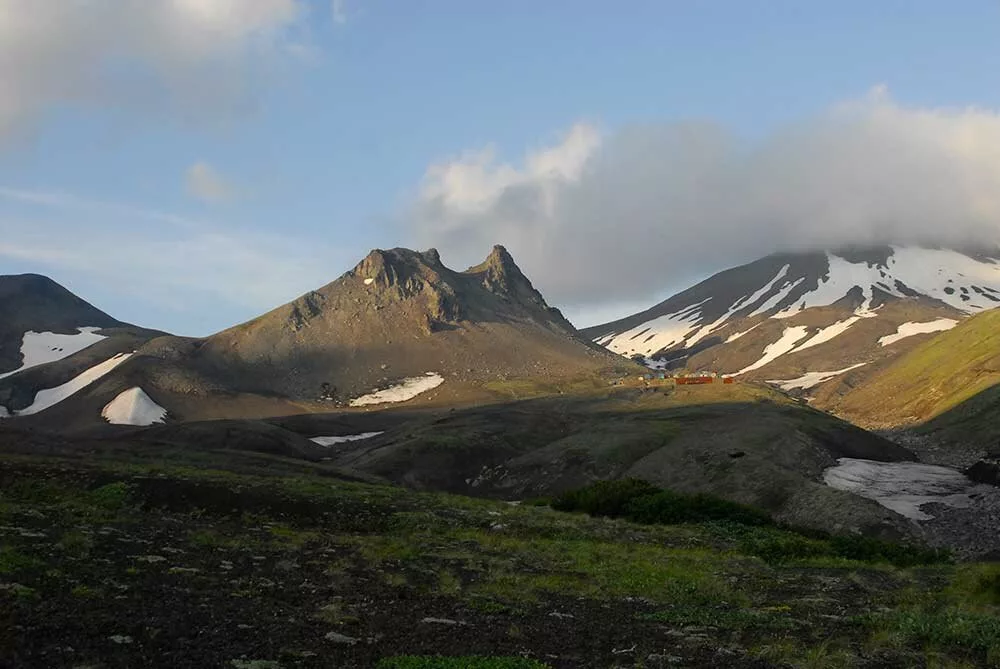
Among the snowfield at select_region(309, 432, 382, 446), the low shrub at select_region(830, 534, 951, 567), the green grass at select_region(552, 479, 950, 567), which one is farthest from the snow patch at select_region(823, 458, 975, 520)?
the snowfield at select_region(309, 432, 382, 446)

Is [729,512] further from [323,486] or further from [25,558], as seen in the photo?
[25,558]

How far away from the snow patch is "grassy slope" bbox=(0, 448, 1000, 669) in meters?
39.3

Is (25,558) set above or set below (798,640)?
above

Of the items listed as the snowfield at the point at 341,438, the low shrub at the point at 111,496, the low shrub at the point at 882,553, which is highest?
the low shrub at the point at 111,496

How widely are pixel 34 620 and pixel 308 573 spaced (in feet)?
33.2

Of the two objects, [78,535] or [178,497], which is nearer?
[78,535]

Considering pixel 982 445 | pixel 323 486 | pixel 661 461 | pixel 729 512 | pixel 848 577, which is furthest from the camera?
pixel 982 445

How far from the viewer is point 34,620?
1548 centimetres

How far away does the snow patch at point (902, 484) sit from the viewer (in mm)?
71312

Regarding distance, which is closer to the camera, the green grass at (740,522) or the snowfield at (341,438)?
the green grass at (740,522)

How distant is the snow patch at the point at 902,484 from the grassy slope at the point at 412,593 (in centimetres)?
3928

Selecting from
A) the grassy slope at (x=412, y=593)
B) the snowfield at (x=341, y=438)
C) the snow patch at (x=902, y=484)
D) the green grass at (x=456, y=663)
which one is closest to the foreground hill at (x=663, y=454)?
the snowfield at (x=341, y=438)

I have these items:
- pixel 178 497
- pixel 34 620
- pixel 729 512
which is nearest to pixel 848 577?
pixel 729 512

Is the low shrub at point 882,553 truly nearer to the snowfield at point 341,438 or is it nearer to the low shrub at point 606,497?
the low shrub at point 606,497
